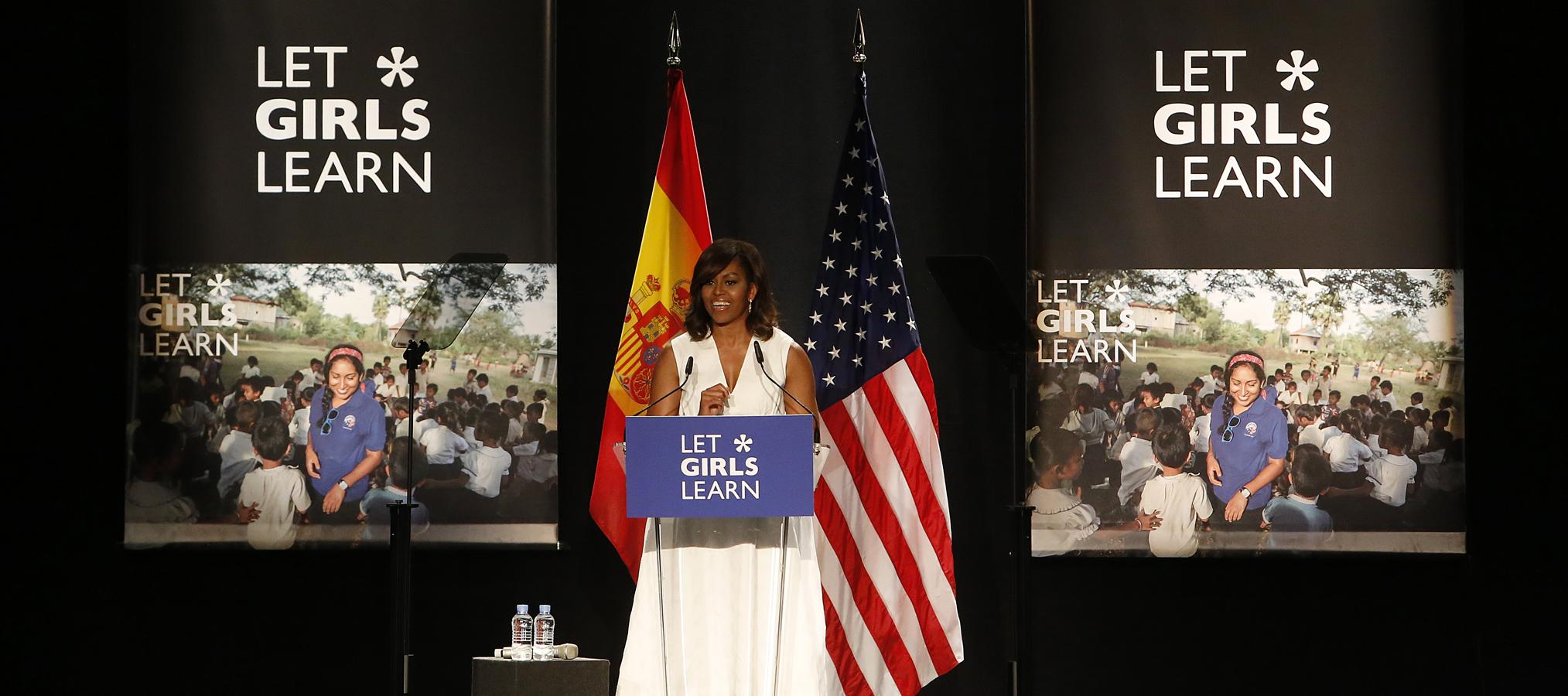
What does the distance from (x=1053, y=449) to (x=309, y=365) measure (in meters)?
2.66

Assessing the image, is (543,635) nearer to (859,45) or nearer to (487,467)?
(487,467)

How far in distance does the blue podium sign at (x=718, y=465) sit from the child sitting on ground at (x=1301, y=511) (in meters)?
2.00

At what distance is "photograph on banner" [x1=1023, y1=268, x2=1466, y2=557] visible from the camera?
16.1ft

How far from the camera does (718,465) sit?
149 inches

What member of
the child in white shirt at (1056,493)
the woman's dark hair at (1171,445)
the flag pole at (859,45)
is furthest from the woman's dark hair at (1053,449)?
the flag pole at (859,45)

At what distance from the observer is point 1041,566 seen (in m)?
5.05

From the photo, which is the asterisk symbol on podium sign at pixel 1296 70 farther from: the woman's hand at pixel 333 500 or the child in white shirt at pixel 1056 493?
the woman's hand at pixel 333 500

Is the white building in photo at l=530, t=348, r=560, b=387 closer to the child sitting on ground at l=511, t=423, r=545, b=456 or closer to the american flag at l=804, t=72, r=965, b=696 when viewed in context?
the child sitting on ground at l=511, t=423, r=545, b=456

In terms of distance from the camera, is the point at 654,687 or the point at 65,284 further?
the point at 65,284

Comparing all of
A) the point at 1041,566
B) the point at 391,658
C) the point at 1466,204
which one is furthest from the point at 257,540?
the point at 1466,204

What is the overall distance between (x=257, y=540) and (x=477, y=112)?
1.72m

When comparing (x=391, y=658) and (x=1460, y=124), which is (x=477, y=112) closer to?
(x=391, y=658)

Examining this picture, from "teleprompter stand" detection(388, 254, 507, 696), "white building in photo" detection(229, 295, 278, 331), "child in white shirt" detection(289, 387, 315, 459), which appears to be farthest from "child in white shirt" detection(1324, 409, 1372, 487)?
"white building in photo" detection(229, 295, 278, 331)

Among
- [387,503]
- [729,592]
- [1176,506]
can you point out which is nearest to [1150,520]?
[1176,506]
